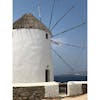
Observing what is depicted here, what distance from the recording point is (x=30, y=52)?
11039mm

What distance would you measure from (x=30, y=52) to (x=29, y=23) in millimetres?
1485

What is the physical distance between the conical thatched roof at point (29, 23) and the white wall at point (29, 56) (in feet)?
0.85

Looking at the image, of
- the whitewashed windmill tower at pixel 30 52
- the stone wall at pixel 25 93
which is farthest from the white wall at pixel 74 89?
the whitewashed windmill tower at pixel 30 52

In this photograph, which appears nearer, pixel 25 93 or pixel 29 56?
pixel 25 93

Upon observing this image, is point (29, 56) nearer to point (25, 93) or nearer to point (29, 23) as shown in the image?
point (29, 23)

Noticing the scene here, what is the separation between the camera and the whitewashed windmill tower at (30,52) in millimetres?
10898

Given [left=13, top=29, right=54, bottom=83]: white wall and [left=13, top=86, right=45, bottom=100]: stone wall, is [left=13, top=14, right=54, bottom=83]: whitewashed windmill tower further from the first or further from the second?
[left=13, top=86, right=45, bottom=100]: stone wall

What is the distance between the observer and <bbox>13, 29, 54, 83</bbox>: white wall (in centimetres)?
1088

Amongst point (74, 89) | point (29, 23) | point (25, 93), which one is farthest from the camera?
point (29, 23)

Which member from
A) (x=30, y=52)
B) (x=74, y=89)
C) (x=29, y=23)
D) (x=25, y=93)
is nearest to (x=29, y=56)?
(x=30, y=52)

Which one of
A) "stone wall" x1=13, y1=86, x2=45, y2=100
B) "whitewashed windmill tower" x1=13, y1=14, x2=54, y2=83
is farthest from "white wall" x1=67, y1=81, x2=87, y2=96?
"whitewashed windmill tower" x1=13, y1=14, x2=54, y2=83

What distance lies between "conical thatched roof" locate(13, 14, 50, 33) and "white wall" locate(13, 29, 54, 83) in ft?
0.85
